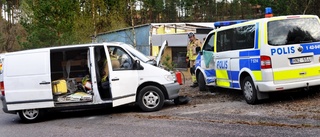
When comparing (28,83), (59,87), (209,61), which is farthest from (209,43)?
(28,83)

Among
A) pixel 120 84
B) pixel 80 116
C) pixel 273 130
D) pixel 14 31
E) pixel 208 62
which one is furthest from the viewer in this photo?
pixel 14 31

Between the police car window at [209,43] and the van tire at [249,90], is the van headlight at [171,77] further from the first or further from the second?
the police car window at [209,43]

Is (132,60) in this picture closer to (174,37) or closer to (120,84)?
(120,84)

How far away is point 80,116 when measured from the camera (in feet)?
31.7

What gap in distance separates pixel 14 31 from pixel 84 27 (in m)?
25.4

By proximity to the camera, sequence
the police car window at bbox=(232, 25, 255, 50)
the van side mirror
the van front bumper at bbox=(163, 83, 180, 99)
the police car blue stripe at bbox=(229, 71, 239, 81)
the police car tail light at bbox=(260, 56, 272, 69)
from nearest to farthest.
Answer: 1. the police car tail light at bbox=(260, 56, 272, 69)
2. the police car window at bbox=(232, 25, 255, 50)
3. the van side mirror
4. the van front bumper at bbox=(163, 83, 180, 99)
5. the police car blue stripe at bbox=(229, 71, 239, 81)

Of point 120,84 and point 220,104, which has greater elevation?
point 120,84

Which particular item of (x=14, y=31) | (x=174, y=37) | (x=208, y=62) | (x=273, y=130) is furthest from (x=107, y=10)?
(x=14, y=31)

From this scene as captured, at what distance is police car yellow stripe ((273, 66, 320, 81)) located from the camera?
27.5 ft

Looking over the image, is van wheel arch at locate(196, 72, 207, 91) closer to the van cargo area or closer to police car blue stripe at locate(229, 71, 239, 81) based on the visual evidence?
police car blue stripe at locate(229, 71, 239, 81)

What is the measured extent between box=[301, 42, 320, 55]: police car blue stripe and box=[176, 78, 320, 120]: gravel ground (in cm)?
116

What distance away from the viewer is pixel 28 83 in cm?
887

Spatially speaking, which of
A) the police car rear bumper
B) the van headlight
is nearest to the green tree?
the van headlight

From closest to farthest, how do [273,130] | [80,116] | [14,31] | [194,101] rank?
[273,130] → [80,116] → [194,101] → [14,31]
